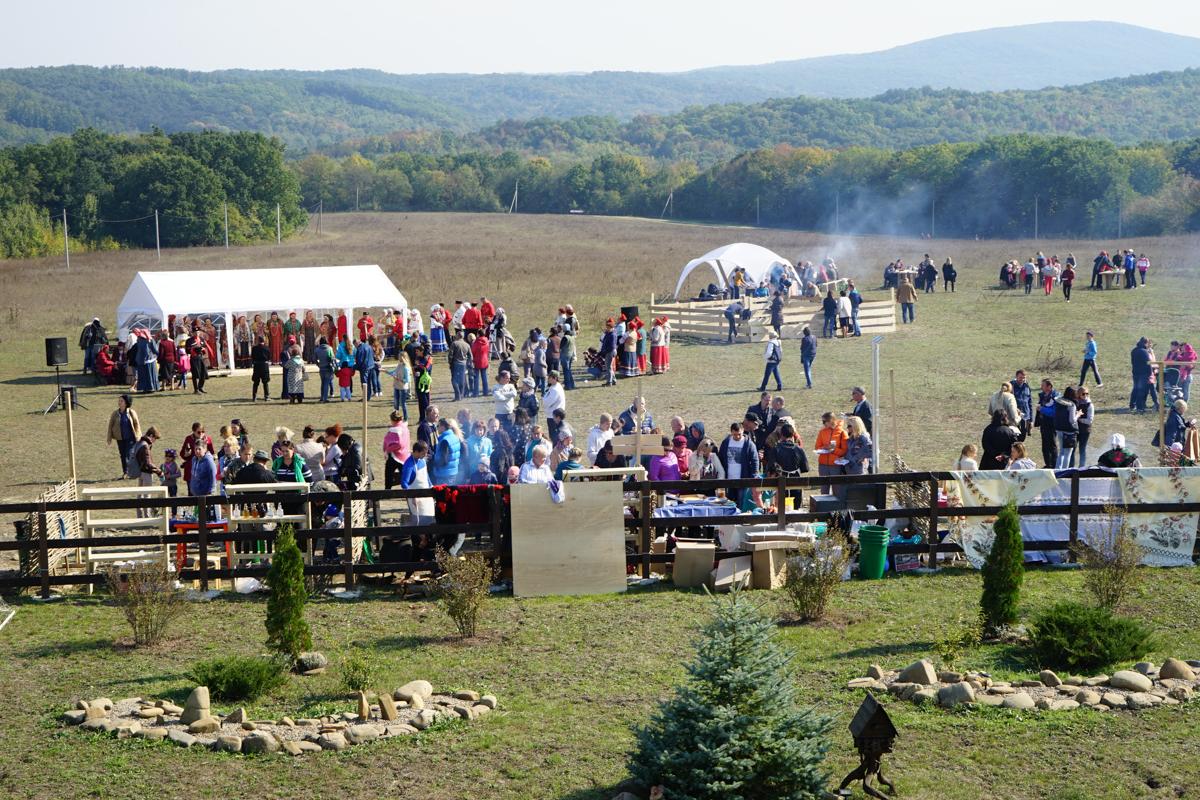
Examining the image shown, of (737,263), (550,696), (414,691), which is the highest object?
(737,263)

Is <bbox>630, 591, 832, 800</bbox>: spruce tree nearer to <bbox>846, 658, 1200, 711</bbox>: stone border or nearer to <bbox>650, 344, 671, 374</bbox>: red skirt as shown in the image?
<bbox>846, 658, 1200, 711</bbox>: stone border

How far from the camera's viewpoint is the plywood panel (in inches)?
452

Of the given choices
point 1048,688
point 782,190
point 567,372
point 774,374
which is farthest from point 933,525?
point 782,190

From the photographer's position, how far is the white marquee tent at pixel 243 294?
2786 cm

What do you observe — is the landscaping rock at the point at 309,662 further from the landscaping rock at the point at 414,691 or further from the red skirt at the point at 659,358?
the red skirt at the point at 659,358

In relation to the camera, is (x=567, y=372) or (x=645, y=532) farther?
(x=567, y=372)

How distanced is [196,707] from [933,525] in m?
6.57

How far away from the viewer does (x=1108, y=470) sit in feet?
39.5

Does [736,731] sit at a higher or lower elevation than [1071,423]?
lower

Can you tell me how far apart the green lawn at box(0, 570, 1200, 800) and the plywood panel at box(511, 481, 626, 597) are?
22cm

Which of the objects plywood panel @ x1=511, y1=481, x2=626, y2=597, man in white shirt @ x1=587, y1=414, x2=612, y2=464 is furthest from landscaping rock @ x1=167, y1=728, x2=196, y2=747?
man in white shirt @ x1=587, y1=414, x2=612, y2=464

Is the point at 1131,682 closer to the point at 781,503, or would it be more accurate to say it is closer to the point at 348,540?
the point at 781,503

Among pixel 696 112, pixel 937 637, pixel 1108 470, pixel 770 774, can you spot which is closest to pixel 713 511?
pixel 937 637

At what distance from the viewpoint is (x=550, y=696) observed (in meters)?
9.03
